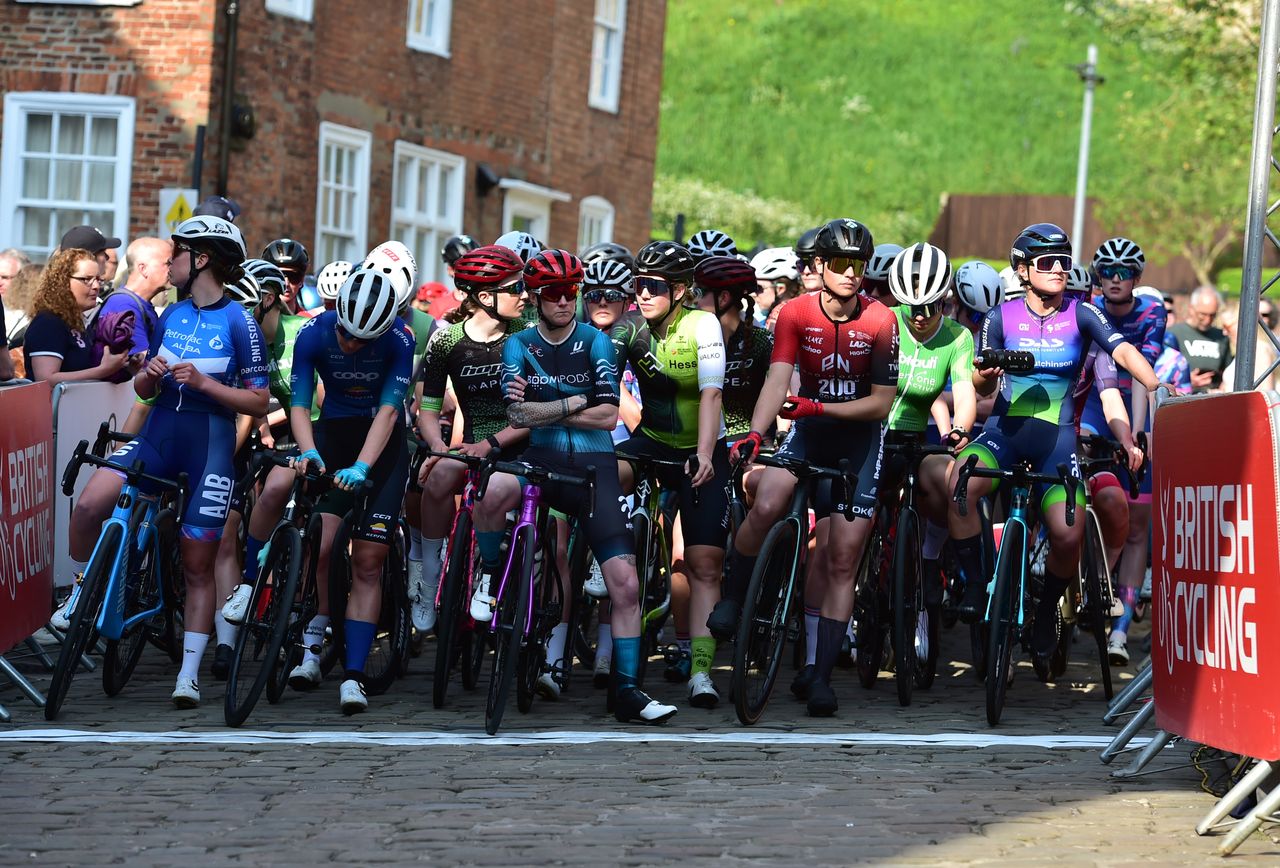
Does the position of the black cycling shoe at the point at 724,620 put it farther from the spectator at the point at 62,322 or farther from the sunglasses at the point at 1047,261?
the spectator at the point at 62,322

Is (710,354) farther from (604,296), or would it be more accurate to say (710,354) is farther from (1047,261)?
(1047,261)

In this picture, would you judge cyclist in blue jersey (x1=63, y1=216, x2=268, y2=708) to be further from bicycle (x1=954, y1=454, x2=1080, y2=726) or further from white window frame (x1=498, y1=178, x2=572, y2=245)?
white window frame (x1=498, y1=178, x2=572, y2=245)

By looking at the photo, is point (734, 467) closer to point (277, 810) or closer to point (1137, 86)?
point (277, 810)

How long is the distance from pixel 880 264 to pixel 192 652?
4.53 metres

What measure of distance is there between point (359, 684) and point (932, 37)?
79.5 meters

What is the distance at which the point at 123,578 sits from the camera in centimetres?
899

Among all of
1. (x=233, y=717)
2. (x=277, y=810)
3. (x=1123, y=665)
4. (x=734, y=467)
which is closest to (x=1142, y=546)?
(x=1123, y=665)

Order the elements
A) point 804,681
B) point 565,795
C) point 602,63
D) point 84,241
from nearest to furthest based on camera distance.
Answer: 1. point 565,795
2. point 804,681
3. point 84,241
4. point 602,63

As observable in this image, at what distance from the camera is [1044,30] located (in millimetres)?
88188

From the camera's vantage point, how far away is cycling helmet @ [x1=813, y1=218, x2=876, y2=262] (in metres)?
9.31

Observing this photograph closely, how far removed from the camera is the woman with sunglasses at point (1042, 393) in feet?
33.0

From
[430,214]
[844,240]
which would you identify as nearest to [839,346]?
[844,240]

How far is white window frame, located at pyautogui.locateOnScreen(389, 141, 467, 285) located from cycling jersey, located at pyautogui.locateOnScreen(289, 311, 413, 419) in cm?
1632

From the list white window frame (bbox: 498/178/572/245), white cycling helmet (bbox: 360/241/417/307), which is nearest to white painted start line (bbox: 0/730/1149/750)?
white cycling helmet (bbox: 360/241/417/307)
